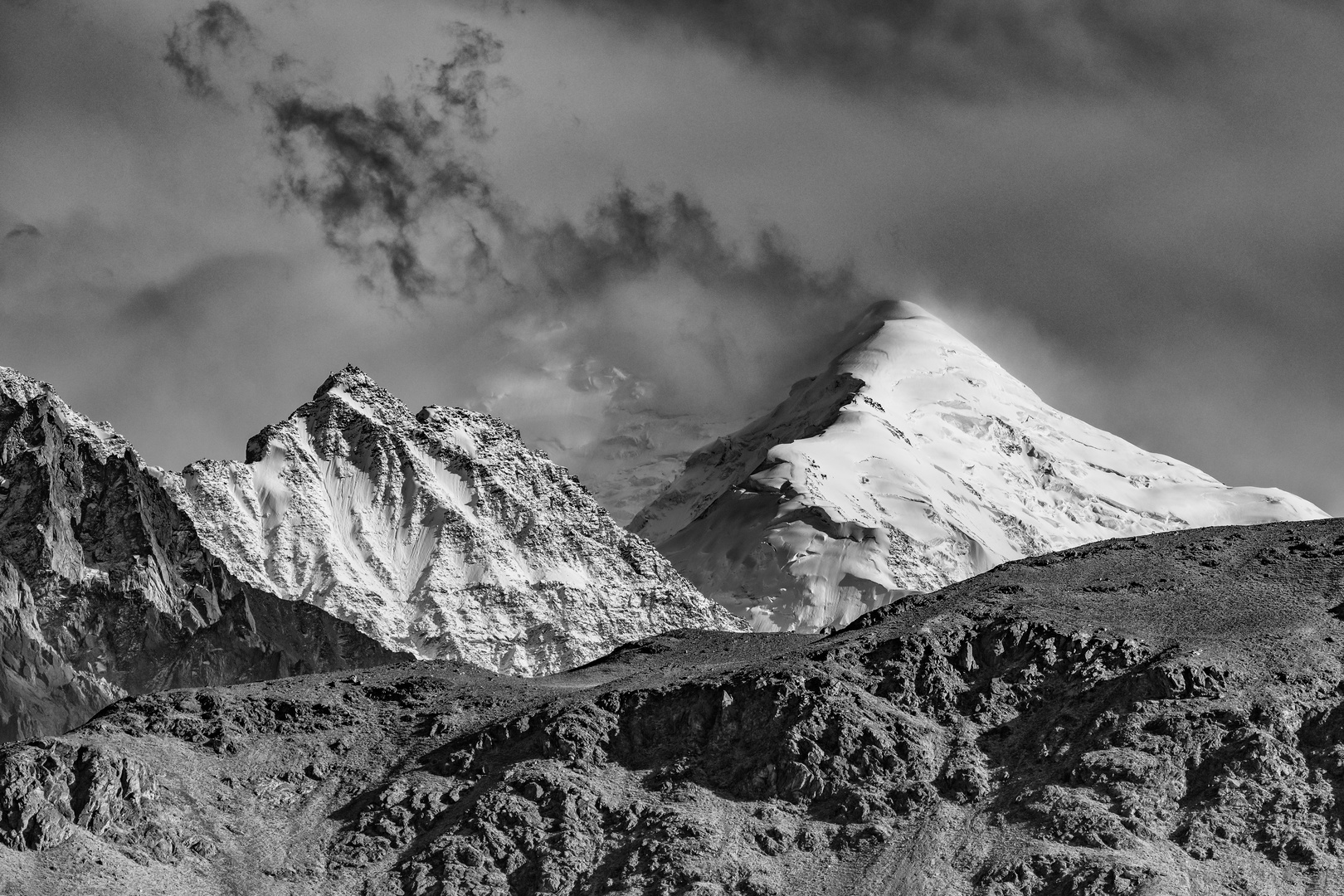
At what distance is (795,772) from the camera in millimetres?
143875

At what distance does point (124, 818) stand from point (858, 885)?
151ft

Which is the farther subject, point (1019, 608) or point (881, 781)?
point (1019, 608)

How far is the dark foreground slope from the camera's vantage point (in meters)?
132

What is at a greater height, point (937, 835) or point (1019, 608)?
point (1019, 608)

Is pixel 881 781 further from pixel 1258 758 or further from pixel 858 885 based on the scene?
pixel 1258 758

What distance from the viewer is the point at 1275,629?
6033 inches

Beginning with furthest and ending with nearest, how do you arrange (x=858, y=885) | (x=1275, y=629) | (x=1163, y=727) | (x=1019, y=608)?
(x=1019, y=608) < (x=1275, y=629) < (x=1163, y=727) < (x=858, y=885)

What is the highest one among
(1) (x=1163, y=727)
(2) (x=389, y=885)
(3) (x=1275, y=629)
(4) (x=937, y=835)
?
(3) (x=1275, y=629)

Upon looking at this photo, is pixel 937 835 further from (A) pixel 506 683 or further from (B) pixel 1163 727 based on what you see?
(A) pixel 506 683

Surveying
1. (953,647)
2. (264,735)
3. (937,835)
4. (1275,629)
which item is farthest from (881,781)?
(264,735)

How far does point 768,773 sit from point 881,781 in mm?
7565

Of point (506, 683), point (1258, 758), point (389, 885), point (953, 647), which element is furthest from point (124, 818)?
point (1258, 758)

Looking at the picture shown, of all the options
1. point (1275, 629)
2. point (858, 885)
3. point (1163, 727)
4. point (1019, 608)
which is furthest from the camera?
point (1019, 608)

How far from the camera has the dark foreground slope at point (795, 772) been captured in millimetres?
132250
